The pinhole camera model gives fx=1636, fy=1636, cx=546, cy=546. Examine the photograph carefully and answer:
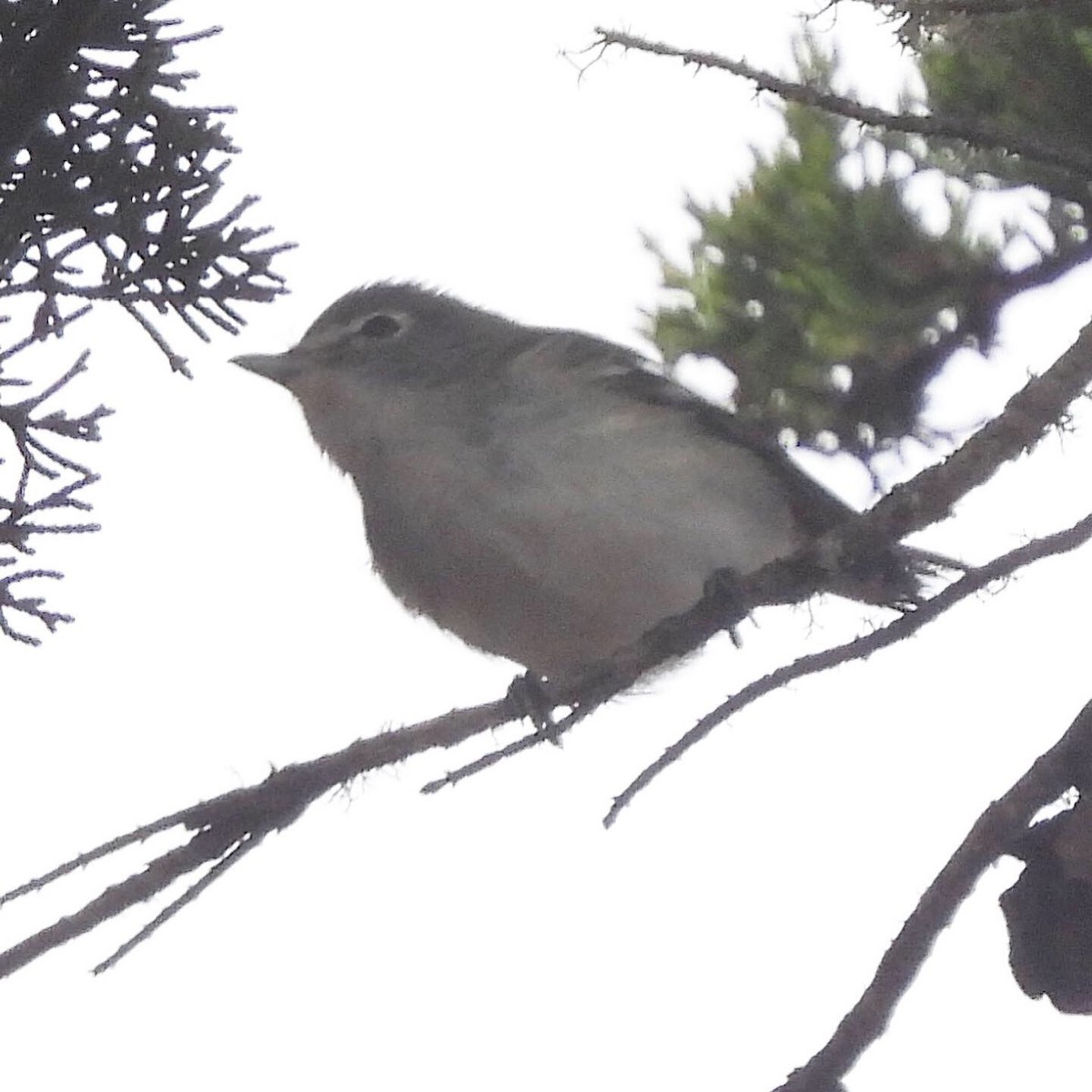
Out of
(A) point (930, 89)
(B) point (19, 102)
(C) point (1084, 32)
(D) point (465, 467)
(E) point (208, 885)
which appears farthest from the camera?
(D) point (465, 467)

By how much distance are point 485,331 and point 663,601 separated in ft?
2.58

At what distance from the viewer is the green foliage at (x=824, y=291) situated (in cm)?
157

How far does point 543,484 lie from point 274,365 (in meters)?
0.69

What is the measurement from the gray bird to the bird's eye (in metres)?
0.06

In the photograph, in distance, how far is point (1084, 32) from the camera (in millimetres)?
1355

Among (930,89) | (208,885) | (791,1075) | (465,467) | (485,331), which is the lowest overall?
(791,1075)

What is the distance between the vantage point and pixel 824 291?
167cm

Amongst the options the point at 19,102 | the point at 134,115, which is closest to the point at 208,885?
the point at 19,102

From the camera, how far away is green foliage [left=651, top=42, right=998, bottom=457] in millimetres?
1571

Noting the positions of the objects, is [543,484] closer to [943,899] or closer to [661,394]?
[661,394]

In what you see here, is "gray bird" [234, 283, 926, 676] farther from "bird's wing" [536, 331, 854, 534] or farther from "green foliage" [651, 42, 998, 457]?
"green foliage" [651, 42, 998, 457]

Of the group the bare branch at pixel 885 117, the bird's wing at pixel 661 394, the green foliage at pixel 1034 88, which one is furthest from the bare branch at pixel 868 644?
the bird's wing at pixel 661 394

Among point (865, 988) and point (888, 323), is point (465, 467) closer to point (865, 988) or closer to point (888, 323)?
point (888, 323)

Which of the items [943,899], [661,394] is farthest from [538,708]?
[661,394]
